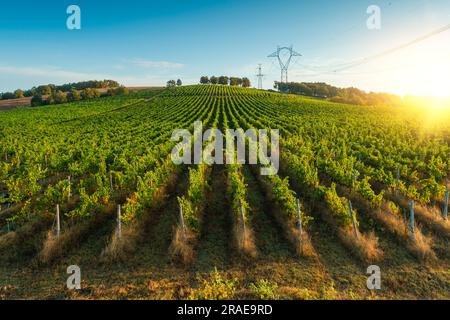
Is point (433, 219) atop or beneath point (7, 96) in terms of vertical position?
beneath

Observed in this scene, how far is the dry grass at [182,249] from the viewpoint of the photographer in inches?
320

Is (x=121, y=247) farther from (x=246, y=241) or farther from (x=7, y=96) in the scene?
(x=7, y=96)

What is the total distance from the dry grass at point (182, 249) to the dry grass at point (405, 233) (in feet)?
23.7

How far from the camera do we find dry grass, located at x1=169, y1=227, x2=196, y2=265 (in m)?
8.14

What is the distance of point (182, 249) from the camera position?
8.33 metres

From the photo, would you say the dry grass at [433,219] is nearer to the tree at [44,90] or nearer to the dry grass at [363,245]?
the dry grass at [363,245]

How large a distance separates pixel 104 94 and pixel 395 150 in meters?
106

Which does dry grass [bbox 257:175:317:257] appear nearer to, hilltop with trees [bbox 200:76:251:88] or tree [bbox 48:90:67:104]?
tree [bbox 48:90:67:104]

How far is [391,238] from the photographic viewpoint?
30.3ft

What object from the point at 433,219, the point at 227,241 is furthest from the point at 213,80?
the point at 227,241

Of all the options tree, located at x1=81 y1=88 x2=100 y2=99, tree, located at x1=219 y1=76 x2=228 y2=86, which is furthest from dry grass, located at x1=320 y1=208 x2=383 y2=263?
tree, located at x1=219 y1=76 x2=228 y2=86

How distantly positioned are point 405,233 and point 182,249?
→ 25.7 feet
